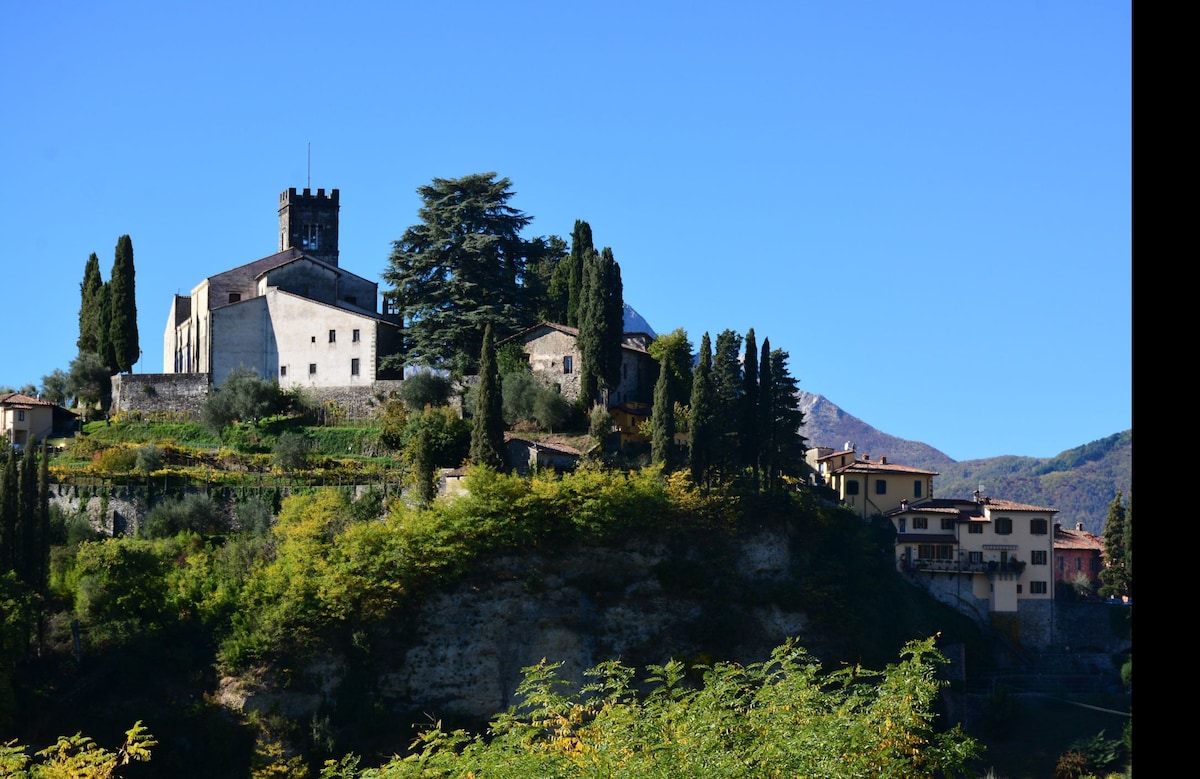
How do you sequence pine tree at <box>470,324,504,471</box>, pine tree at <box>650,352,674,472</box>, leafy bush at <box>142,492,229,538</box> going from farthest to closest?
leafy bush at <box>142,492,229,538</box> → pine tree at <box>650,352,674,472</box> → pine tree at <box>470,324,504,471</box>

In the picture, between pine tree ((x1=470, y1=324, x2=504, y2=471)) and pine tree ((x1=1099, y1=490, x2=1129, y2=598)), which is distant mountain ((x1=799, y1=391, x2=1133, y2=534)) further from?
pine tree ((x1=470, y1=324, x2=504, y2=471))

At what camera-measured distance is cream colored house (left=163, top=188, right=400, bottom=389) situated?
200 feet

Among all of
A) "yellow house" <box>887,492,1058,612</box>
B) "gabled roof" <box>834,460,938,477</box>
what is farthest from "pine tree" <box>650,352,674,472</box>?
"yellow house" <box>887,492,1058,612</box>

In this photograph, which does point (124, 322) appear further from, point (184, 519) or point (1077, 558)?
point (1077, 558)

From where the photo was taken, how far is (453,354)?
2334 inches

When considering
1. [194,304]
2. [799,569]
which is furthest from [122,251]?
[799,569]

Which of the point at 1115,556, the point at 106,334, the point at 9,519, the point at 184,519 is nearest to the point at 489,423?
the point at 184,519

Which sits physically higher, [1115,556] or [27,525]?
[27,525]

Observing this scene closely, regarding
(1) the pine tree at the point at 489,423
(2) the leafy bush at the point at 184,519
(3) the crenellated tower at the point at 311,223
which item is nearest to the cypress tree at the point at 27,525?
(2) the leafy bush at the point at 184,519

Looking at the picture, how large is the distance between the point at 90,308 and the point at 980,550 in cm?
3604

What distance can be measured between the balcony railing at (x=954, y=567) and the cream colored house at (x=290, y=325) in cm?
2067

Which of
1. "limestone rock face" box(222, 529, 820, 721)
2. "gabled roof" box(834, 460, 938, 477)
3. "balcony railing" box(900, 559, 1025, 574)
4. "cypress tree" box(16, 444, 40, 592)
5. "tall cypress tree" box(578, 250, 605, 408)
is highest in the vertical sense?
"tall cypress tree" box(578, 250, 605, 408)

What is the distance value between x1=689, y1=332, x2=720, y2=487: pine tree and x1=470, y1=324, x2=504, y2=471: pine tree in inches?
242

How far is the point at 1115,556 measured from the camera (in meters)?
66.1
